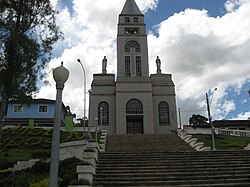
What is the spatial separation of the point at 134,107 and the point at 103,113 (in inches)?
163

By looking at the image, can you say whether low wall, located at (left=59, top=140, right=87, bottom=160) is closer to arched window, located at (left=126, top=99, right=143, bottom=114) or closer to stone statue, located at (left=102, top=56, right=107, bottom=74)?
arched window, located at (left=126, top=99, right=143, bottom=114)

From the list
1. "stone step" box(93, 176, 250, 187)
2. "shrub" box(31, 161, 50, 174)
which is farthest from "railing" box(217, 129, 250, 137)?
"shrub" box(31, 161, 50, 174)

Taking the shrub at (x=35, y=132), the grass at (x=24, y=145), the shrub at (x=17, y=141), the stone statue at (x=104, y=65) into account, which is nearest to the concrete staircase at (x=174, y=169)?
the grass at (x=24, y=145)

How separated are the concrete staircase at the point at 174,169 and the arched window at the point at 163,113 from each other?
1955 centimetres

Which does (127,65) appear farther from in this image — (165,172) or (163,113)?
(165,172)

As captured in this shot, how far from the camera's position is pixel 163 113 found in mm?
36781

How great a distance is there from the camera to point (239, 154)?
53.2ft

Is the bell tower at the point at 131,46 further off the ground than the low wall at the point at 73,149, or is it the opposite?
the bell tower at the point at 131,46

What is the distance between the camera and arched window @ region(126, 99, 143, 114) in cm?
3584

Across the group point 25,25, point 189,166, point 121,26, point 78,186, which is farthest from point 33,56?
point 121,26

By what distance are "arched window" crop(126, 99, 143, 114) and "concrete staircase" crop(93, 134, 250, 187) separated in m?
19.7

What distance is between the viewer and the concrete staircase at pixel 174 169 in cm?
1155

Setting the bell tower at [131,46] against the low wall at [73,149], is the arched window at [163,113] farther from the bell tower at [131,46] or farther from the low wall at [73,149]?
the low wall at [73,149]

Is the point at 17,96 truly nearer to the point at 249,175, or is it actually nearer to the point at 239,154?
the point at 249,175
